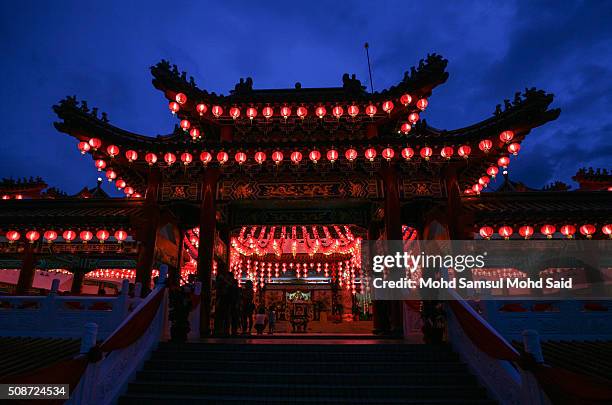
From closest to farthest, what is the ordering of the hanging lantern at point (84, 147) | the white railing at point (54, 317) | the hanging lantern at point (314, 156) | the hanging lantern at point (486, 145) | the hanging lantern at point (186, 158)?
the white railing at point (54, 317) < the hanging lantern at point (486, 145) < the hanging lantern at point (314, 156) < the hanging lantern at point (186, 158) < the hanging lantern at point (84, 147)

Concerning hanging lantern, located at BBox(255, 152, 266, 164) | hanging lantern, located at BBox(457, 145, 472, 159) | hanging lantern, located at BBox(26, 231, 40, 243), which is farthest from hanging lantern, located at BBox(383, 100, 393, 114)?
hanging lantern, located at BBox(26, 231, 40, 243)

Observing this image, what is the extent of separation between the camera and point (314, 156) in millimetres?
11133

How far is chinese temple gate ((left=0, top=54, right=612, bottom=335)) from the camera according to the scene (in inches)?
437

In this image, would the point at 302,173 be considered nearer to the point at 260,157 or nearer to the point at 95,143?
the point at 260,157

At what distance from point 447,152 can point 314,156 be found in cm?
408

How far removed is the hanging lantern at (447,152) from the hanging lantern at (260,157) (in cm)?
551

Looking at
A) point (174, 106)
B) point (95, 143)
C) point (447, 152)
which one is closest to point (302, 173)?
point (447, 152)

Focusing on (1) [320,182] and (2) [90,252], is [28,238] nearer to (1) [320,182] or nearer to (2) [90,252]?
(2) [90,252]

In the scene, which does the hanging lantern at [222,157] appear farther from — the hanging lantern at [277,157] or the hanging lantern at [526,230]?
the hanging lantern at [526,230]

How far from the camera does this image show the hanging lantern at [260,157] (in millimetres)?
11172

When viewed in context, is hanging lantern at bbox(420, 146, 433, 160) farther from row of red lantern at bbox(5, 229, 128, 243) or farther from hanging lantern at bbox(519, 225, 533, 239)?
row of red lantern at bbox(5, 229, 128, 243)

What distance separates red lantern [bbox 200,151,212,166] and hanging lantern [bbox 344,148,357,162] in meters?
4.26

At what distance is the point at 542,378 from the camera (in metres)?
4.39

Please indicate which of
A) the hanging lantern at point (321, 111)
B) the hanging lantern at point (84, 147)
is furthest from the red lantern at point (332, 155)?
the hanging lantern at point (84, 147)
